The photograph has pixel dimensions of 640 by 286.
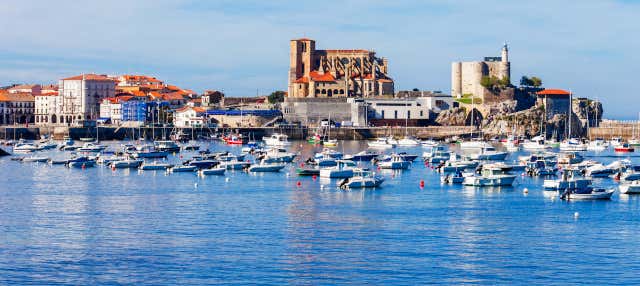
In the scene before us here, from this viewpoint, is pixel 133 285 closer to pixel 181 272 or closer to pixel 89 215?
pixel 181 272

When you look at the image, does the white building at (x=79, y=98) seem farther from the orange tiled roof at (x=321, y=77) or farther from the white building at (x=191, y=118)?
the orange tiled roof at (x=321, y=77)

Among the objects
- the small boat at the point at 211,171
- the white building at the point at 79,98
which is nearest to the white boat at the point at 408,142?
the small boat at the point at 211,171

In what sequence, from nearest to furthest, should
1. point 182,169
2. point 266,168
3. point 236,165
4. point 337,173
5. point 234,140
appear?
point 337,173
point 182,169
point 266,168
point 236,165
point 234,140

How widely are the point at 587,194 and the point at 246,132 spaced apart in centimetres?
6626

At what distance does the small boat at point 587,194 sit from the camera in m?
44.0

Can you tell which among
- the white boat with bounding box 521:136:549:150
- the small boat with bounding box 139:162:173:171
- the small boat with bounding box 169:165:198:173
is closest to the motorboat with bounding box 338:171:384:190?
the small boat with bounding box 169:165:198:173

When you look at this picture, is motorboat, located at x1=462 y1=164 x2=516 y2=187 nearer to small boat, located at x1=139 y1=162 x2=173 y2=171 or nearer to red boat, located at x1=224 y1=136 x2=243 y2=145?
small boat, located at x1=139 y1=162 x2=173 y2=171

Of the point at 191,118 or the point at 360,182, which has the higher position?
the point at 191,118

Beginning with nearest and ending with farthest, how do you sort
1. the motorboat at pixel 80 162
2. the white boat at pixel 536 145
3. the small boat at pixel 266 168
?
the small boat at pixel 266 168 < the motorboat at pixel 80 162 < the white boat at pixel 536 145

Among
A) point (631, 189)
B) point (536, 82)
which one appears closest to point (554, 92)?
point (536, 82)

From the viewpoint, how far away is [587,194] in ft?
145

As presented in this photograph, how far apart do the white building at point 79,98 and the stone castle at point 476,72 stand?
42.2 metres

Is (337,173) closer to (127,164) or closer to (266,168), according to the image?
(266,168)

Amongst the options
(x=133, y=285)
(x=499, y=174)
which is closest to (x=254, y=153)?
(x=499, y=174)
